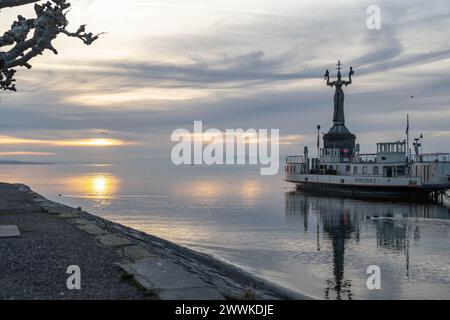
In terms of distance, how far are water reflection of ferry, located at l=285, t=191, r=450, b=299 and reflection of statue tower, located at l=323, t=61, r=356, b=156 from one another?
84.6ft

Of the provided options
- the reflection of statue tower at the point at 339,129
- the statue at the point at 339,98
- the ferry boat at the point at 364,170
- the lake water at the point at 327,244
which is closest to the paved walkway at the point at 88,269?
the lake water at the point at 327,244

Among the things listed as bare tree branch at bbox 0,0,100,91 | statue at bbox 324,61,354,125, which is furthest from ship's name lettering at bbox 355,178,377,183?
bare tree branch at bbox 0,0,100,91

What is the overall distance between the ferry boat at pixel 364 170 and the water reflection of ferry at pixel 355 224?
6304 mm

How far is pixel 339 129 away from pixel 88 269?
83970mm

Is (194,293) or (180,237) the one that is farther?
(180,237)

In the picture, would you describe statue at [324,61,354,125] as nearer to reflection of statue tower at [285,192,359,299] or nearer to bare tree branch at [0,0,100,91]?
reflection of statue tower at [285,192,359,299]

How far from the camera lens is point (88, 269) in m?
9.76

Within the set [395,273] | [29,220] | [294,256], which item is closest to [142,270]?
[29,220]

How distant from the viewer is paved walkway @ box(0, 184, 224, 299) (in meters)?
8.11

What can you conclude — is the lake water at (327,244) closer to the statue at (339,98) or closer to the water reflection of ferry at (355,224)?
the water reflection of ferry at (355,224)

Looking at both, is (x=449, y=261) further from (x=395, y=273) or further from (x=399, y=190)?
(x=399, y=190)

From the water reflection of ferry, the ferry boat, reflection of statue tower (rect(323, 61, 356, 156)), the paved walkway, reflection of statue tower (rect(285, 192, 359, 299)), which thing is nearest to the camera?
the paved walkway
